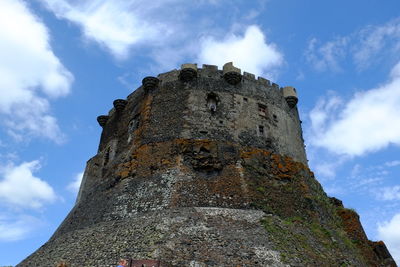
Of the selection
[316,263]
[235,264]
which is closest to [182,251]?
[235,264]

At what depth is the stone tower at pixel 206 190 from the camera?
41.9ft

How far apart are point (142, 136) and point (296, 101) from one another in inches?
370

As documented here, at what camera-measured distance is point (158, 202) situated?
600 inches

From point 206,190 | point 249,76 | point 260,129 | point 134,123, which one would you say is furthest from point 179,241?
point 249,76

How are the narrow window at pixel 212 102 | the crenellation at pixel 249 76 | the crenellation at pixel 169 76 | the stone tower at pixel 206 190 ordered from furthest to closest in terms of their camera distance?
the crenellation at pixel 249 76 → the crenellation at pixel 169 76 → the narrow window at pixel 212 102 → the stone tower at pixel 206 190

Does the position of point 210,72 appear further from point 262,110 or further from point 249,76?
point 262,110

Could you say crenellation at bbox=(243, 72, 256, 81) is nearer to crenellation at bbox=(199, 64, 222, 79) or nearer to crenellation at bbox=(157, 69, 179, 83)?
crenellation at bbox=(199, 64, 222, 79)

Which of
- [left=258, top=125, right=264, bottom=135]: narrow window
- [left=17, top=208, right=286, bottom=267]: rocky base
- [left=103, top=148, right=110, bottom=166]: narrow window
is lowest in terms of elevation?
[left=17, top=208, right=286, bottom=267]: rocky base

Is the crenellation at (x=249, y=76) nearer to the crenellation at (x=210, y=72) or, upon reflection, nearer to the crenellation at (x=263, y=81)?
the crenellation at (x=263, y=81)

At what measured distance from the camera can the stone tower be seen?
41.9 ft

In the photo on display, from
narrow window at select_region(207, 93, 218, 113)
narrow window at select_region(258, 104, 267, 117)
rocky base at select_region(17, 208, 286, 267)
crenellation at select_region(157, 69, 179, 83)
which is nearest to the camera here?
rocky base at select_region(17, 208, 286, 267)

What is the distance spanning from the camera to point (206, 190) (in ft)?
51.1

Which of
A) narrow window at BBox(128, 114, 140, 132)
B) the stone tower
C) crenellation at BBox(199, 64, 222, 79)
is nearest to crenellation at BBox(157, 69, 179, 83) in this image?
the stone tower

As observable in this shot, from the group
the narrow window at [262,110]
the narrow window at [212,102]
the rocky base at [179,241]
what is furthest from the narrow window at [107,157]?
the narrow window at [262,110]
